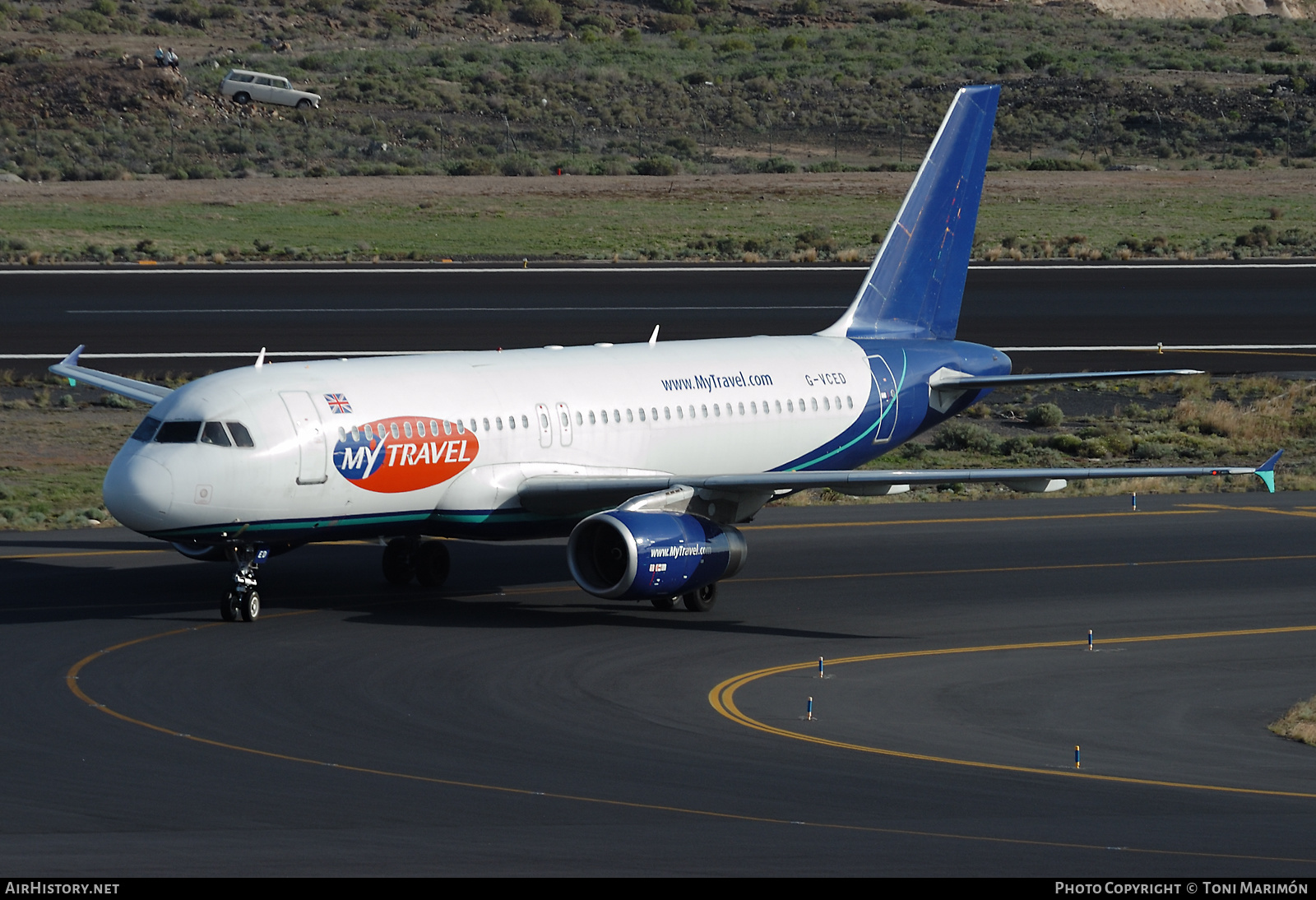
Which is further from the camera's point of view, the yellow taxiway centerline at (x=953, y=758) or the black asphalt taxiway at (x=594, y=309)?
the black asphalt taxiway at (x=594, y=309)

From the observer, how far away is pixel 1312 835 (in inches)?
739

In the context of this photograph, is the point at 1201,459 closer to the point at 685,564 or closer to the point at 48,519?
the point at 685,564

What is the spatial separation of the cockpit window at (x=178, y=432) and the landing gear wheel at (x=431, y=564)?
5.87m

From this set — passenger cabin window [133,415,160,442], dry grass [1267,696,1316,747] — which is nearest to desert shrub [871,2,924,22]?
passenger cabin window [133,415,160,442]

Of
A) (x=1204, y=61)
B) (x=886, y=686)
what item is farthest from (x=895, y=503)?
(x=1204, y=61)

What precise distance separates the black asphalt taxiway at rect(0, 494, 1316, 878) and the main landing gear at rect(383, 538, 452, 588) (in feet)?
2.06

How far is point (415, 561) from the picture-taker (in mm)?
34469

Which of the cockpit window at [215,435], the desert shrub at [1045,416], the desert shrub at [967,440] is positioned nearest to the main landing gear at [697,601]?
the cockpit window at [215,435]

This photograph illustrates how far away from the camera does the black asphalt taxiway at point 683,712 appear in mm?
18500

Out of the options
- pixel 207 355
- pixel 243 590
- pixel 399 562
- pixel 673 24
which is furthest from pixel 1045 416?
pixel 673 24

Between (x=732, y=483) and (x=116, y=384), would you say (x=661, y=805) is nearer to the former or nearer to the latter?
(x=732, y=483)

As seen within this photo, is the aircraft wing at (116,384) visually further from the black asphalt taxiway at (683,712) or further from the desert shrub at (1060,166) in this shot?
the desert shrub at (1060,166)

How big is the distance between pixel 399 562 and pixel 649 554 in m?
6.26

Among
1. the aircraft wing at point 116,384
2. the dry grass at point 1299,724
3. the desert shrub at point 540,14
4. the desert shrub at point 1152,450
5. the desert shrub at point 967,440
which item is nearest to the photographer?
the dry grass at point 1299,724
